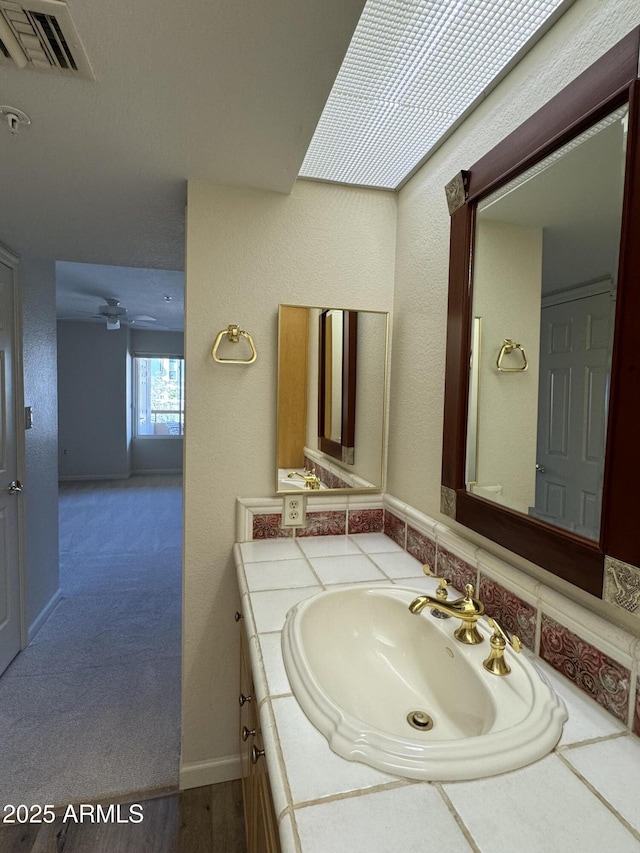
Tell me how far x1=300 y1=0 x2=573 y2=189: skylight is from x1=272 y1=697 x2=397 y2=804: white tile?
1405 millimetres

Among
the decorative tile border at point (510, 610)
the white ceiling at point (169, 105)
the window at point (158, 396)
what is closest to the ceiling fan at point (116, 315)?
the window at point (158, 396)

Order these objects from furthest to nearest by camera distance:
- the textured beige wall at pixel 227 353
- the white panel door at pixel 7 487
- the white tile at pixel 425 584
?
the white panel door at pixel 7 487, the textured beige wall at pixel 227 353, the white tile at pixel 425 584

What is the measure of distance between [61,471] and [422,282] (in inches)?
279

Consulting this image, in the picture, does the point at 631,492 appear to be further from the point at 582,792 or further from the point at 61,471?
the point at 61,471

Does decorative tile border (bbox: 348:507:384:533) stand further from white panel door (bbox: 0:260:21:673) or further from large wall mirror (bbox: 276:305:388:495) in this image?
white panel door (bbox: 0:260:21:673)

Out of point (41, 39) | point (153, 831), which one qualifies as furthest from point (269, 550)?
point (41, 39)

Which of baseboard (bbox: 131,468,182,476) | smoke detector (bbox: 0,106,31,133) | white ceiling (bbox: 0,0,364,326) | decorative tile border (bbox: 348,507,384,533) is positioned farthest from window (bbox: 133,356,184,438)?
smoke detector (bbox: 0,106,31,133)

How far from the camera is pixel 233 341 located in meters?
1.56

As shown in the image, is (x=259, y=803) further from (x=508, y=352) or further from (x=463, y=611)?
(x=508, y=352)

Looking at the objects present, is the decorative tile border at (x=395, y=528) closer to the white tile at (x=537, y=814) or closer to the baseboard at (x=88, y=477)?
the white tile at (x=537, y=814)

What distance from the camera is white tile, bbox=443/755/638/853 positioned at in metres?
0.52

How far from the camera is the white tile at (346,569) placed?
1270 mm

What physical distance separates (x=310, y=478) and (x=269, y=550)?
31 centimetres

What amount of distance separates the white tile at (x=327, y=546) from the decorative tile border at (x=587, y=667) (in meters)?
0.71
